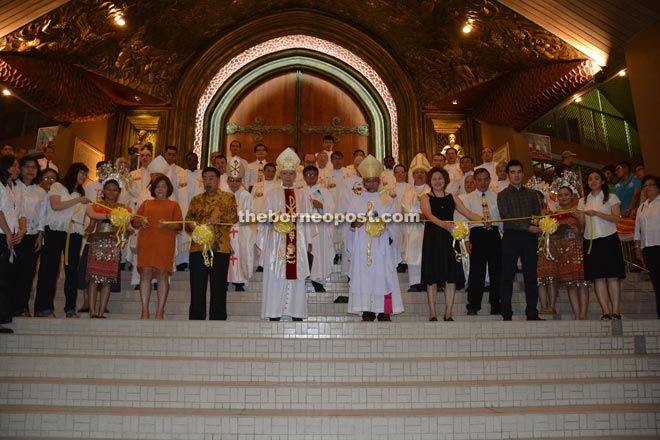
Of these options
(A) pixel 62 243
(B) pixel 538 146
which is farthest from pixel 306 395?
(B) pixel 538 146

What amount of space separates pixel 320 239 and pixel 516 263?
231 centimetres

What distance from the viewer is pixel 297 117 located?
12.7 m

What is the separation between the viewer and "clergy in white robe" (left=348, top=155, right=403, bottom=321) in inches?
231

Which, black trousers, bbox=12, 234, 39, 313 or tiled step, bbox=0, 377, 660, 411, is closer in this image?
tiled step, bbox=0, 377, 660, 411

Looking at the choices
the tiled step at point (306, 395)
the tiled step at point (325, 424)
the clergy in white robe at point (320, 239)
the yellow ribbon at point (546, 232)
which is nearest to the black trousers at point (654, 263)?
the yellow ribbon at point (546, 232)

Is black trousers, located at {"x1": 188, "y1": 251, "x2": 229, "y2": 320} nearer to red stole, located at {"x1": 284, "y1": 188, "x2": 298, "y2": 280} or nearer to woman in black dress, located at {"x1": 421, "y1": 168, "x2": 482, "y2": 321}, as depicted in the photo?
red stole, located at {"x1": 284, "y1": 188, "x2": 298, "y2": 280}

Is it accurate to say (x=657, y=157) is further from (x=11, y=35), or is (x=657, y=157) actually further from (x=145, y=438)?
(x=11, y=35)

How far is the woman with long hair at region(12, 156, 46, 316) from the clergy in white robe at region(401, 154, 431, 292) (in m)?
4.04

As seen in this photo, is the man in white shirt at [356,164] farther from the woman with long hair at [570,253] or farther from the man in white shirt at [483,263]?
the woman with long hair at [570,253]

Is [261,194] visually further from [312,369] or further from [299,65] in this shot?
[299,65]

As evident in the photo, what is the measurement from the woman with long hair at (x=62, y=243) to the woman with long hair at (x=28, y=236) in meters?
0.10

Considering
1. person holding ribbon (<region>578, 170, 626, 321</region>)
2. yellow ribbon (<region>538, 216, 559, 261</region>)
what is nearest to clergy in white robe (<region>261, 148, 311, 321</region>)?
yellow ribbon (<region>538, 216, 559, 261</region>)

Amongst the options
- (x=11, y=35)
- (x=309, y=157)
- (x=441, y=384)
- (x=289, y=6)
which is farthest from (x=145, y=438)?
(x=289, y=6)

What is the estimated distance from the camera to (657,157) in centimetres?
804
